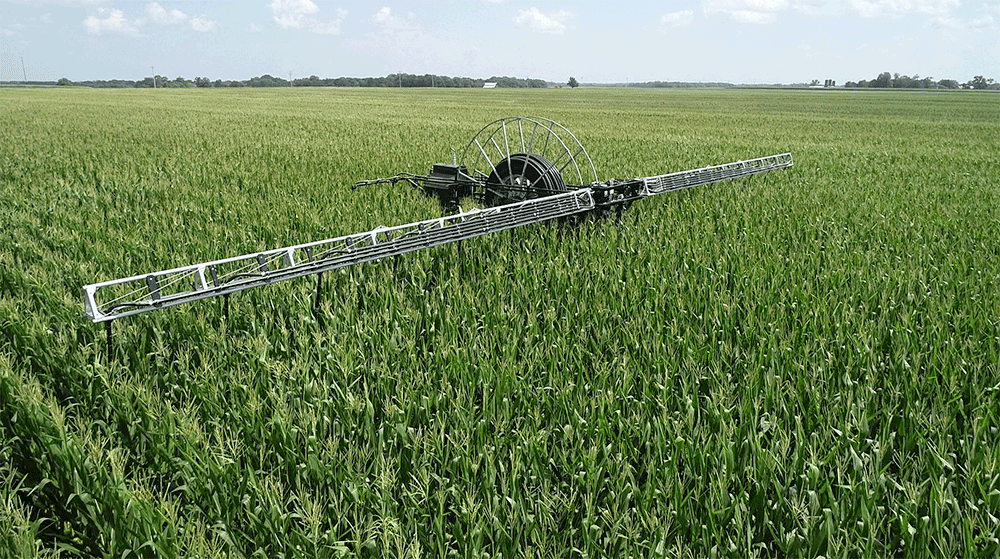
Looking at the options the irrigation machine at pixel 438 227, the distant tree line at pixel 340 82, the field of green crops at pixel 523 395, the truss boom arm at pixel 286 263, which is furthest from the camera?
the distant tree line at pixel 340 82

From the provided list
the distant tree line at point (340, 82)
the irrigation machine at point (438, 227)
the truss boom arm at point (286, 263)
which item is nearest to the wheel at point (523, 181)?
the irrigation machine at point (438, 227)

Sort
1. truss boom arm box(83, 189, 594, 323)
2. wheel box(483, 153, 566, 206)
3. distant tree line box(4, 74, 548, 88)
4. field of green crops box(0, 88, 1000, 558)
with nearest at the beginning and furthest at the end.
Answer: field of green crops box(0, 88, 1000, 558) → truss boom arm box(83, 189, 594, 323) → wheel box(483, 153, 566, 206) → distant tree line box(4, 74, 548, 88)

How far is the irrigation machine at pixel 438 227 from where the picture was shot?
377 centimetres

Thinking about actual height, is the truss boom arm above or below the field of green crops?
above

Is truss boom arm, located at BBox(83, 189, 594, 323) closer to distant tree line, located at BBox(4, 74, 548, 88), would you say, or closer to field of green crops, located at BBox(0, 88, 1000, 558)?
field of green crops, located at BBox(0, 88, 1000, 558)

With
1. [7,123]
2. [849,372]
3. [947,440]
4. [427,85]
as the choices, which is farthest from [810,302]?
[427,85]

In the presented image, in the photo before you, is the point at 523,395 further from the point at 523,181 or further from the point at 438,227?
the point at 523,181

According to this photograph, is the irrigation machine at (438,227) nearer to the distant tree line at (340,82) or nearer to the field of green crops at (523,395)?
the field of green crops at (523,395)

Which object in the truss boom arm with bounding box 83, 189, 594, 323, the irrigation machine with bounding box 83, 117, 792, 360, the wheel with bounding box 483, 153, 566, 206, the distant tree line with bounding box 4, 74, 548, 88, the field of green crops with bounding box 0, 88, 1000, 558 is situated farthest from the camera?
the distant tree line with bounding box 4, 74, 548, 88

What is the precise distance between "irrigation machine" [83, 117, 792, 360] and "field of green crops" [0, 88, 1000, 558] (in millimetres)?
284

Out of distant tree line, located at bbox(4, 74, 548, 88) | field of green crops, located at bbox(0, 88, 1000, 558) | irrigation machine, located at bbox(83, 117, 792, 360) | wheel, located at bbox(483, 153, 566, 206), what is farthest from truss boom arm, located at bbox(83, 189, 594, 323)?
distant tree line, located at bbox(4, 74, 548, 88)

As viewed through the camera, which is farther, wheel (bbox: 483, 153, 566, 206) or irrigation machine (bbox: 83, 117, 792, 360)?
wheel (bbox: 483, 153, 566, 206)

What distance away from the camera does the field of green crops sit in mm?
2379

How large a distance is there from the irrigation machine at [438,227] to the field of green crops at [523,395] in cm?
28
